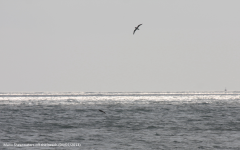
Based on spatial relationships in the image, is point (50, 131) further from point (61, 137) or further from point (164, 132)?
point (164, 132)

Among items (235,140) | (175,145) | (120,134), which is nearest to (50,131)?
(120,134)

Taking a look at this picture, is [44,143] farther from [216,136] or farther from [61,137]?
[216,136]

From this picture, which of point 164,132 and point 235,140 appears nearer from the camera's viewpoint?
point 235,140

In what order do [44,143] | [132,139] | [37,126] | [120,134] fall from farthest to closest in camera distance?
[37,126]
[120,134]
[132,139]
[44,143]

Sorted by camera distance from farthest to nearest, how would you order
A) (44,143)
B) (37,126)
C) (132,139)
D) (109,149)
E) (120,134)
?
(37,126), (120,134), (132,139), (44,143), (109,149)

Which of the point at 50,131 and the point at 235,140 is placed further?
the point at 50,131

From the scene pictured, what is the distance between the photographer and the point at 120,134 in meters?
39.1

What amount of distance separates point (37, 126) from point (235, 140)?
2181 centimetres

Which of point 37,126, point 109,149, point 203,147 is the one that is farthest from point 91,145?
point 37,126

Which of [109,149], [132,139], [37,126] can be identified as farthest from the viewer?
[37,126]

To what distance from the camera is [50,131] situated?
1626 inches

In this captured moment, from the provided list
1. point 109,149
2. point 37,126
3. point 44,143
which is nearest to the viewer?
point 109,149

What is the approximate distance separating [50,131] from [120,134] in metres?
7.29

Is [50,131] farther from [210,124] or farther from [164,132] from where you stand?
[210,124]
